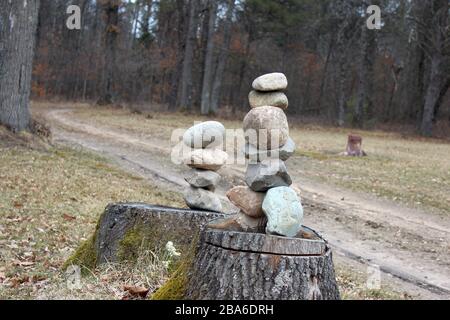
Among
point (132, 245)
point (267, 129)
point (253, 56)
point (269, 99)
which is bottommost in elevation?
point (132, 245)

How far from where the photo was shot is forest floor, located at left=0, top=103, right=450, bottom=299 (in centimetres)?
807

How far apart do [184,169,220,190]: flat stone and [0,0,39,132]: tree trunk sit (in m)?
9.48

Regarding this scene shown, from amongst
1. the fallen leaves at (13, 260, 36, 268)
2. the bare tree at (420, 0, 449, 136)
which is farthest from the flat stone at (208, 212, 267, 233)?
the bare tree at (420, 0, 449, 136)

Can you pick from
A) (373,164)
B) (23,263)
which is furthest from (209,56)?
(23,263)

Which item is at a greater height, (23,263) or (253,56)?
(253,56)

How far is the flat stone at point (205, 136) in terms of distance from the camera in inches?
232

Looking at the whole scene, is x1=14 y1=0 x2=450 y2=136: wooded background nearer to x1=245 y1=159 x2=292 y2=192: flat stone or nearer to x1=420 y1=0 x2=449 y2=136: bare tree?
x1=420 y1=0 x2=449 y2=136: bare tree

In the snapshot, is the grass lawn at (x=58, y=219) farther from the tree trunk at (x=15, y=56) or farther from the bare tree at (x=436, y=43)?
the bare tree at (x=436, y=43)

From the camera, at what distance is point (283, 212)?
402 centimetres

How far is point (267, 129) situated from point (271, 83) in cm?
40

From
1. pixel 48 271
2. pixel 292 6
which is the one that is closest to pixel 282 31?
pixel 292 6

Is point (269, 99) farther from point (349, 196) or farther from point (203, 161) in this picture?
point (349, 196)

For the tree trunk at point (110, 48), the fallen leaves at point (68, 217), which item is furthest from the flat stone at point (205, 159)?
the tree trunk at point (110, 48)
